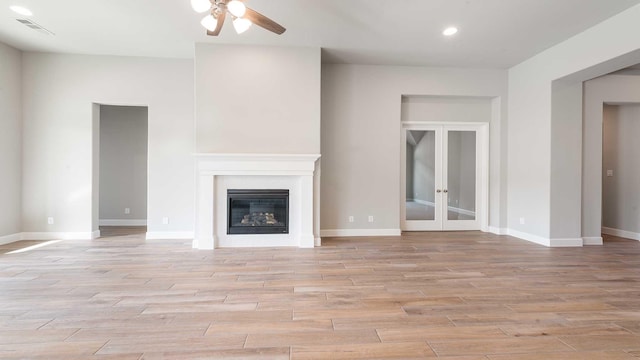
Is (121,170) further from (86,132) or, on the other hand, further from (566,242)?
(566,242)

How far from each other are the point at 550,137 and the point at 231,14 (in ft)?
16.4

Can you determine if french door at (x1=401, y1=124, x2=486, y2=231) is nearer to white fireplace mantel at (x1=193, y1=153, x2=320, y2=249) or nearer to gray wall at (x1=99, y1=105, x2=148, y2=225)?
white fireplace mantel at (x1=193, y1=153, x2=320, y2=249)

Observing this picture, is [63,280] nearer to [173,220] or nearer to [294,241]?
[173,220]

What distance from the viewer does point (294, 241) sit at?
16.2 feet

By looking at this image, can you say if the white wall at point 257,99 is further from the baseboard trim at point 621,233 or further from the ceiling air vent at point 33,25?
the baseboard trim at point 621,233

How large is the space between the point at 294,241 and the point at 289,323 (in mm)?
2596

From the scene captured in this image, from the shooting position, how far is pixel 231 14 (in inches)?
116

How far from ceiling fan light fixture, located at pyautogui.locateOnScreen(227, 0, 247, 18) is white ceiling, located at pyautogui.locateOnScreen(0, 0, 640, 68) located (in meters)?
0.99

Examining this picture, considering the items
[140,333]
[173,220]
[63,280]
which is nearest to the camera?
[140,333]

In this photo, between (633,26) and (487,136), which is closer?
(633,26)

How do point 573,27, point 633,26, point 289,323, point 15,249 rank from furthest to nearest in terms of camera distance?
point 15,249 → point 573,27 → point 633,26 → point 289,323

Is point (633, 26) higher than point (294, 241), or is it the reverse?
point (633, 26)

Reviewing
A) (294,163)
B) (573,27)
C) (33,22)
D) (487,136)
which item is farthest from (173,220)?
(573,27)

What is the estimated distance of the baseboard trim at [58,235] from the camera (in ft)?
17.3
